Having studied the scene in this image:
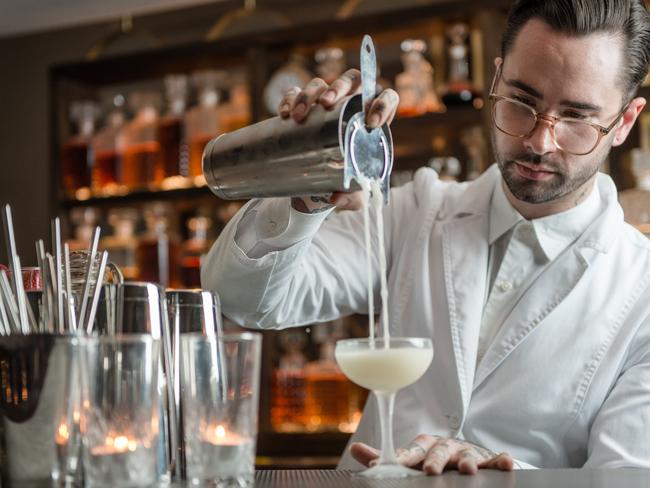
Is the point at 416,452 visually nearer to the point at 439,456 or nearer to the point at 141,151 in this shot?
the point at 439,456

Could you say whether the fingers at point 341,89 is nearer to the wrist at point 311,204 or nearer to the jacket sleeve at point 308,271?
the wrist at point 311,204

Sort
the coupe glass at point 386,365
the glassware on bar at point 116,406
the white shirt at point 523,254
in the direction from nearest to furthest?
the glassware on bar at point 116,406
the coupe glass at point 386,365
the white shirt at point 523,254

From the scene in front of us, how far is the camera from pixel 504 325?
170cm

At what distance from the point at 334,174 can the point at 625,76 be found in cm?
71

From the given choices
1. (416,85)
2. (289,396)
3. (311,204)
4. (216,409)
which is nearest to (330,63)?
(416,85)

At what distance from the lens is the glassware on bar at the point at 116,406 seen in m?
0.87

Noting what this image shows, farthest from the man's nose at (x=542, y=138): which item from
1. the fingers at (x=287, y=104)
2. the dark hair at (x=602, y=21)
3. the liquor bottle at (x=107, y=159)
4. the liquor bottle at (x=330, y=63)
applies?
the liquor bottle at (x=107, y=159)

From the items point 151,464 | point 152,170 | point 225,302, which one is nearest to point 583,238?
point 225,302

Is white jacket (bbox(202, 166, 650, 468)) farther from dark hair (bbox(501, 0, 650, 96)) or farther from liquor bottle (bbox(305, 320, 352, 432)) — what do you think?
liquor bottle (bbox(305, 320, 352, 432))

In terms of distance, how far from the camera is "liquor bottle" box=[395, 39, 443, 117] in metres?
3.29

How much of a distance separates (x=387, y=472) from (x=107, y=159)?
289 centimetres

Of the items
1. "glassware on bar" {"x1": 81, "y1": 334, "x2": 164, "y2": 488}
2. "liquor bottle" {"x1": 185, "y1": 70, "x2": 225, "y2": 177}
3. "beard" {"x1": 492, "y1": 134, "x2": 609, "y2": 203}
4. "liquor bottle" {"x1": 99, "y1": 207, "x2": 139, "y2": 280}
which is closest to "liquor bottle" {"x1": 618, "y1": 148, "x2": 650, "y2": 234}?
"beard" {"x1": 492, "y1": 134, "x2": 609, "y2": 203}

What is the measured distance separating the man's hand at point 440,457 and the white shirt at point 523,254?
48 cm

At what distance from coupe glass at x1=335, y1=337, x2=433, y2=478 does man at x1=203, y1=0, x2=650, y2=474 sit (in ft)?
1.13
